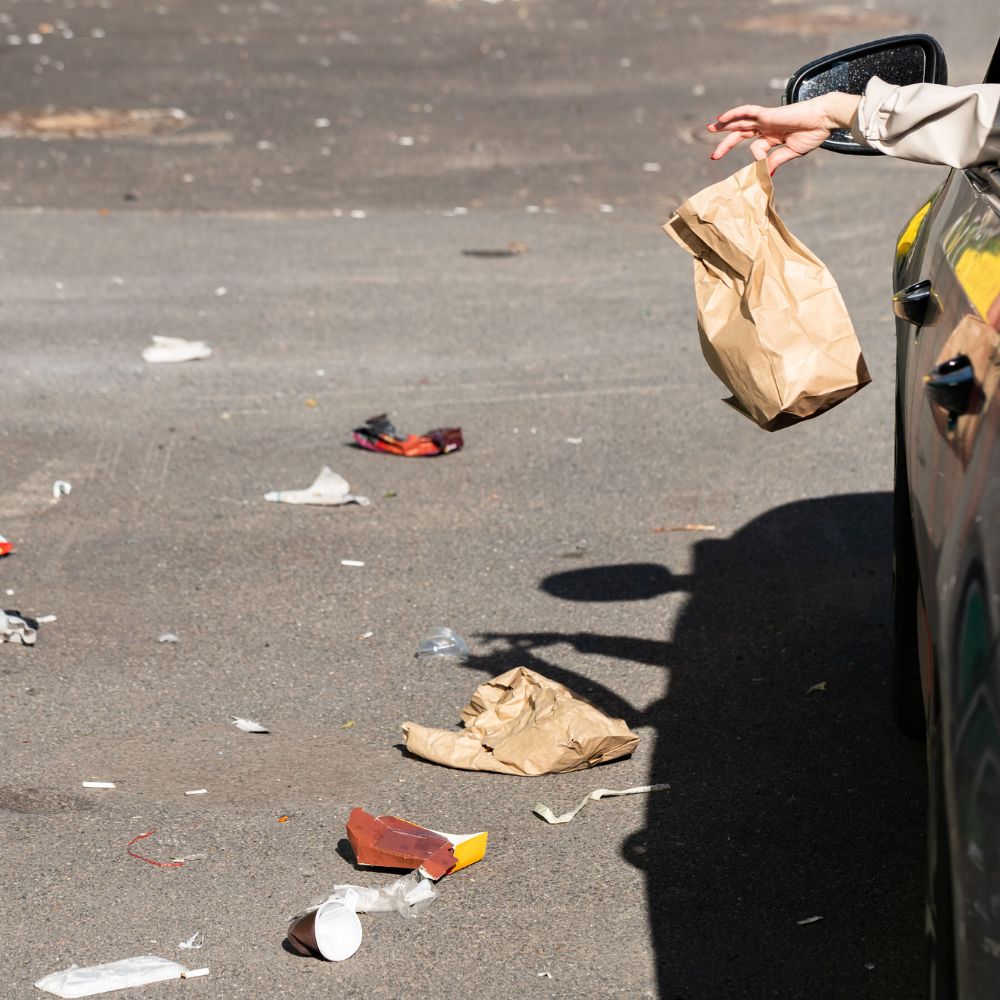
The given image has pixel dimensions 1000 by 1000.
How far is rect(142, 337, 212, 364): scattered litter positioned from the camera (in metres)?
7.84

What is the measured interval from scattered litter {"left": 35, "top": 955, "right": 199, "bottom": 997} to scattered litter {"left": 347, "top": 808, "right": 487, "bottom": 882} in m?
0.52

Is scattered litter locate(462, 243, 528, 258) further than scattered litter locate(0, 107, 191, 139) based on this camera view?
No

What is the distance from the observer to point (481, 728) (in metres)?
4.24

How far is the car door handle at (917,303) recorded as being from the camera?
310 centimetres

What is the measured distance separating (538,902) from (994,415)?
1.81m

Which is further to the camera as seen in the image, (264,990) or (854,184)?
(854,184)

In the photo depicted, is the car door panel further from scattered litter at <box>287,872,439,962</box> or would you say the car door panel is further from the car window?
scattered litter at <box>287,872,439,962</box>

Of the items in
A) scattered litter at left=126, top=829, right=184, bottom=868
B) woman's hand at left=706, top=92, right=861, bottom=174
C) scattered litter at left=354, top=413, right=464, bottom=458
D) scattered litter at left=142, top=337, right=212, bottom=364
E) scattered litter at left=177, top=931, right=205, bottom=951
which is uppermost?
woman's hand at left=706, top=92, right=861, bottom=174

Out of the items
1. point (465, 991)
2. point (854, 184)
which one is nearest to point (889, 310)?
point (854, 184)

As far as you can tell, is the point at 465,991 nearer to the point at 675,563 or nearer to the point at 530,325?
the point at 675,563

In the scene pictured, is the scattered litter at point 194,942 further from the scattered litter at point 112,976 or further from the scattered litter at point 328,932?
the scattered litter at point 328,932

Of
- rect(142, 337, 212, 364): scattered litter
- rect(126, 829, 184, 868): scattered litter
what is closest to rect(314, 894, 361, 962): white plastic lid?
Result: rect(126, 829, 184, 868): scattered litter

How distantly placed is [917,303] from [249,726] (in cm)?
235

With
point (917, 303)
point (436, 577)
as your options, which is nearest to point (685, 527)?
point (436, 577)
